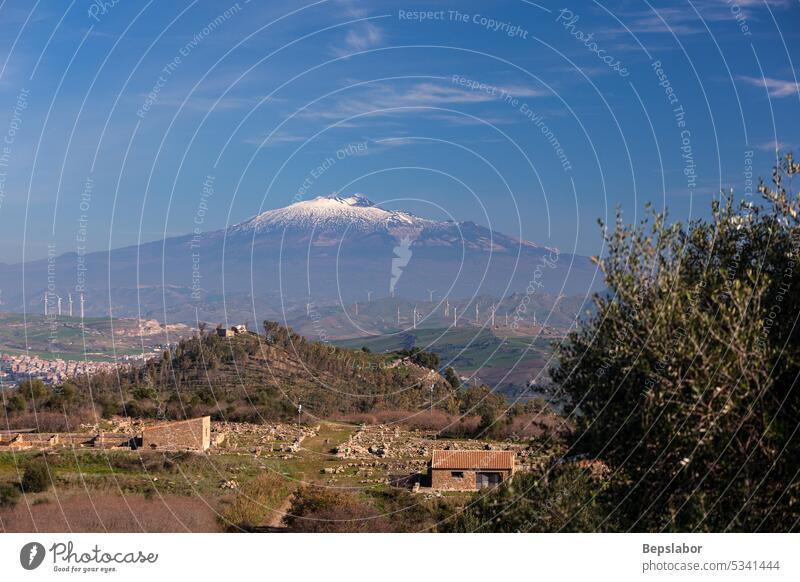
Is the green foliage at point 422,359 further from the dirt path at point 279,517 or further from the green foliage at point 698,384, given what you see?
the green foliage at point 698,384

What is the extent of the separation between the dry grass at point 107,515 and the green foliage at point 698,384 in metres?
13.7

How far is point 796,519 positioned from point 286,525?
61.2 feet

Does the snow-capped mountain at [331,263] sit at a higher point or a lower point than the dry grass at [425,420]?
higher

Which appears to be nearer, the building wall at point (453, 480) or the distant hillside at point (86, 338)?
the building wall at point (453, 480)

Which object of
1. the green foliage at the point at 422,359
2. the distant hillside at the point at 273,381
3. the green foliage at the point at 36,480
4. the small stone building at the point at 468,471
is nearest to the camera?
the green foliage at the point at 36,480

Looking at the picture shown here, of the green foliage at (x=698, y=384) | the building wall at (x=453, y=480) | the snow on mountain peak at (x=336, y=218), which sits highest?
the snow on mountain peak at (x=336, y=218)

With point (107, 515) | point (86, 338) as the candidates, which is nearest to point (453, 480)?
point (107, 515)

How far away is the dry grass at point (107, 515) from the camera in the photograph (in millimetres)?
24234

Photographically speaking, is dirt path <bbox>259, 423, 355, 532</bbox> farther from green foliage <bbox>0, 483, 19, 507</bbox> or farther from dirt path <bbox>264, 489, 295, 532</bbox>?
green foliage <bbox>0, 483, 19, 507</bbox>

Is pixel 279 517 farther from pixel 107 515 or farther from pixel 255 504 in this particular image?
pixel 107 515

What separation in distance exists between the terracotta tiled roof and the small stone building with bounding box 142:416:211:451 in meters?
13.4

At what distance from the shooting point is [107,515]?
2592 centimetres

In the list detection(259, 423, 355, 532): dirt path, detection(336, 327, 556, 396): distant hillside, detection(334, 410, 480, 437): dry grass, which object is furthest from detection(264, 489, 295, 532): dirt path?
detection(336, 327, 556, 396): distant hillside

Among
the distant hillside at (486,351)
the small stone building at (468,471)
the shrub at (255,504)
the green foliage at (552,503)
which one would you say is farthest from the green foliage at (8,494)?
the distant hillside at (486,351)
